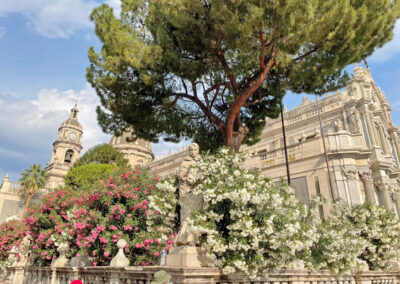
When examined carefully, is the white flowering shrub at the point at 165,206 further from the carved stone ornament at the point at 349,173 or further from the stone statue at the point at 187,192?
the carved stone ornament at the point at 349,173

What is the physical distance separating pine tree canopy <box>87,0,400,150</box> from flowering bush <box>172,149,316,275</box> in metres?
5.33

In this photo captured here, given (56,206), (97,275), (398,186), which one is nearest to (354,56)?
(97,275)

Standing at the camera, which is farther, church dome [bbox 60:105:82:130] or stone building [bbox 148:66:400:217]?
church dome [bbox 60:105:82:130]

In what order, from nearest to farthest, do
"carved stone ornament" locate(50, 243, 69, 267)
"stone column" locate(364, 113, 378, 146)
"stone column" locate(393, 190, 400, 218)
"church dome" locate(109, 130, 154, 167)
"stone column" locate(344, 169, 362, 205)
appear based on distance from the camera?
"carved stone ornament" locate(50, 243, 69, 267) → "stone column" locate(344, 169, 362, 205) → "stone column" locate(393, 190, 400, 218) → "stone column" locate(364, 113, 378, 146) → "church dome" locate(109, 130, 154, 167)

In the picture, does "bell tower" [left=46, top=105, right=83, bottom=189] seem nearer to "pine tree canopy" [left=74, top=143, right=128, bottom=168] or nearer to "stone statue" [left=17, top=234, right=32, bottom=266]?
"pine tree canopy" [left=74, top=143, right=128, bottom=168]

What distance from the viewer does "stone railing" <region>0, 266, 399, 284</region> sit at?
15.5 ft

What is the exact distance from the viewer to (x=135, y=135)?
1316cm

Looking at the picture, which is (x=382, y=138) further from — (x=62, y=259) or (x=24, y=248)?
(x=24, y=248)

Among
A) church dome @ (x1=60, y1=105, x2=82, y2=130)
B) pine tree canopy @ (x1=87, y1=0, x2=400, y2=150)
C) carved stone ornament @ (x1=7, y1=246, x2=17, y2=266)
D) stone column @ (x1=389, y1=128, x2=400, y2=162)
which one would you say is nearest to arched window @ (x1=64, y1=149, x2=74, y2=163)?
church dome @ (x1=60, y1=105, x2=82, y2=130)

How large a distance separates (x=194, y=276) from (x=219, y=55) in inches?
321

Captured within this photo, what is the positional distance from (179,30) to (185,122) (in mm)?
4193

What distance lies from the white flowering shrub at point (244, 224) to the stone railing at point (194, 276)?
0.30m

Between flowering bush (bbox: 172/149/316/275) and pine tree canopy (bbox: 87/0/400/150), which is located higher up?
pine tree canopy (bbox: 87/0/400/150)

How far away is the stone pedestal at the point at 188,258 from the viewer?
5.01m
